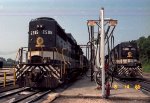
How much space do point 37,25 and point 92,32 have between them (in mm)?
3380

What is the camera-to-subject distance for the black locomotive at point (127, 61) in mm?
25469

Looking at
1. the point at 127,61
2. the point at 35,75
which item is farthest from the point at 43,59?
the point at 127,61

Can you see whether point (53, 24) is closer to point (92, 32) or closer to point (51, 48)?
point (51, 48)

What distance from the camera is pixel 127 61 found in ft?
86.2

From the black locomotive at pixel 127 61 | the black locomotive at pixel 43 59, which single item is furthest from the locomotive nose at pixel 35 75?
the black locomotive at pixel 127 61

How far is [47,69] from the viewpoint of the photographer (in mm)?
14609

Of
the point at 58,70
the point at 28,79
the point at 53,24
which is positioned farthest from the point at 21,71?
the point at 53,24

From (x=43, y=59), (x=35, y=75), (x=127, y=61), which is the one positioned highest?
(x=127, y=61)

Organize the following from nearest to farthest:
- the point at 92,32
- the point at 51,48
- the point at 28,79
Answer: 1. the point at 28,79
2. the point at 51,48
3. the point at 92,32

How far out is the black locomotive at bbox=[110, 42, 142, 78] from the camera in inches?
1003

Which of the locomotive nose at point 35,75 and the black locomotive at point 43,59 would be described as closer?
the locomotive nose at point 35,75

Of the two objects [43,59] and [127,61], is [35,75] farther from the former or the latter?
[127,61]

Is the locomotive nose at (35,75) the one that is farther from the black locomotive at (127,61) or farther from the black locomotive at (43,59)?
the black locomotive at (127,61)

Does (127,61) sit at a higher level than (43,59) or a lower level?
higher
